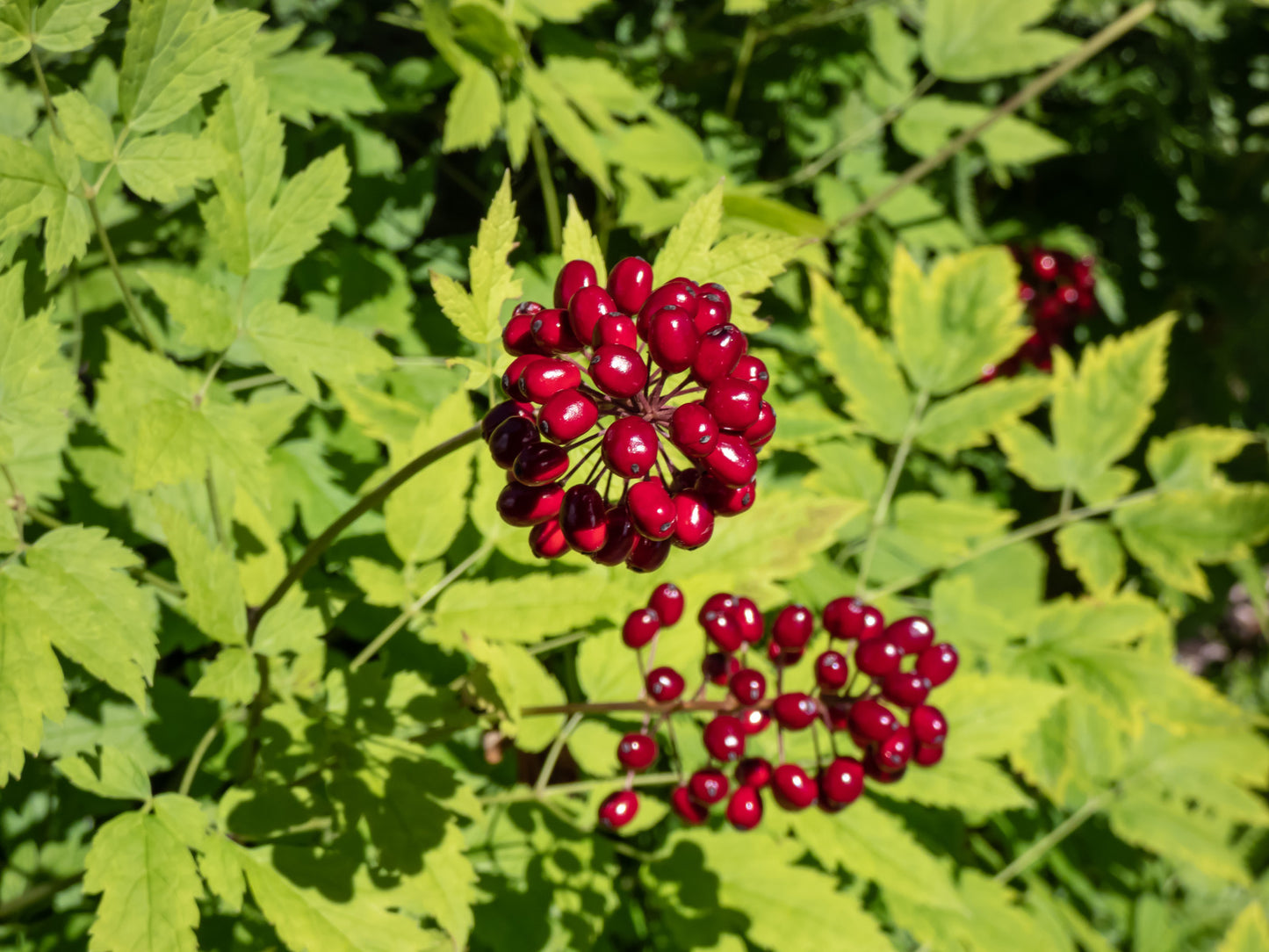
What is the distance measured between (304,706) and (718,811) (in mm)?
1080

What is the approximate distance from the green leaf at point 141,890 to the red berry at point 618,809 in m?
0.75

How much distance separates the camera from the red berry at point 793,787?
160 centimetres

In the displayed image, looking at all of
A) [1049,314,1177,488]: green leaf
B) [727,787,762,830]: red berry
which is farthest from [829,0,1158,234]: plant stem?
[727,787,762,830]: red berry

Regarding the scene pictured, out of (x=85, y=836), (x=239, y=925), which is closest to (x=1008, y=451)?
(x=239, y=925)

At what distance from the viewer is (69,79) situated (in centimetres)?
231

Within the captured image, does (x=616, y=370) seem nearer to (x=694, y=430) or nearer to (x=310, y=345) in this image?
(x=694, y=430)

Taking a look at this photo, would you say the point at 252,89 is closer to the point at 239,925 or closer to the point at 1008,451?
the point at 239,925

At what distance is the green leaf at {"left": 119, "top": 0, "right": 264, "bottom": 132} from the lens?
56.3 inches

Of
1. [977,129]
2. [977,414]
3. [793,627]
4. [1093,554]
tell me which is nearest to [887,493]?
[977,414]

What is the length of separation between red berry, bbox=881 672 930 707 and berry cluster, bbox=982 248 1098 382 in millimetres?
1987

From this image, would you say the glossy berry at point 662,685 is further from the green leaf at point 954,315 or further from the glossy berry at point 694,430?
the green leaf at point 954,315

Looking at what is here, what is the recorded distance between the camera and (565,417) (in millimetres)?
931

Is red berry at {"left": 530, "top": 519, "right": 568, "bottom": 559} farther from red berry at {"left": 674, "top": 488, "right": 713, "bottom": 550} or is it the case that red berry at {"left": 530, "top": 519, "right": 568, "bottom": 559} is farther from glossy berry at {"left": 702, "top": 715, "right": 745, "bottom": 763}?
glossy berry at {"left": 702, "top": 715, "right": 745, "bottom": 763}

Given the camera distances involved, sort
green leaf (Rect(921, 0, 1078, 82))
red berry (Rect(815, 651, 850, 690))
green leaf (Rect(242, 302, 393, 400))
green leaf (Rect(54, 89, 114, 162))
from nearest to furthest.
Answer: green leaf (Rect(54, 89, 114, 162)) → green leaf (Rect(242, 302, 393, 400)) → red berry (Rect(815, 651, 850, 690)) → green leaf (Rect(921, 0, 1078, 82))
